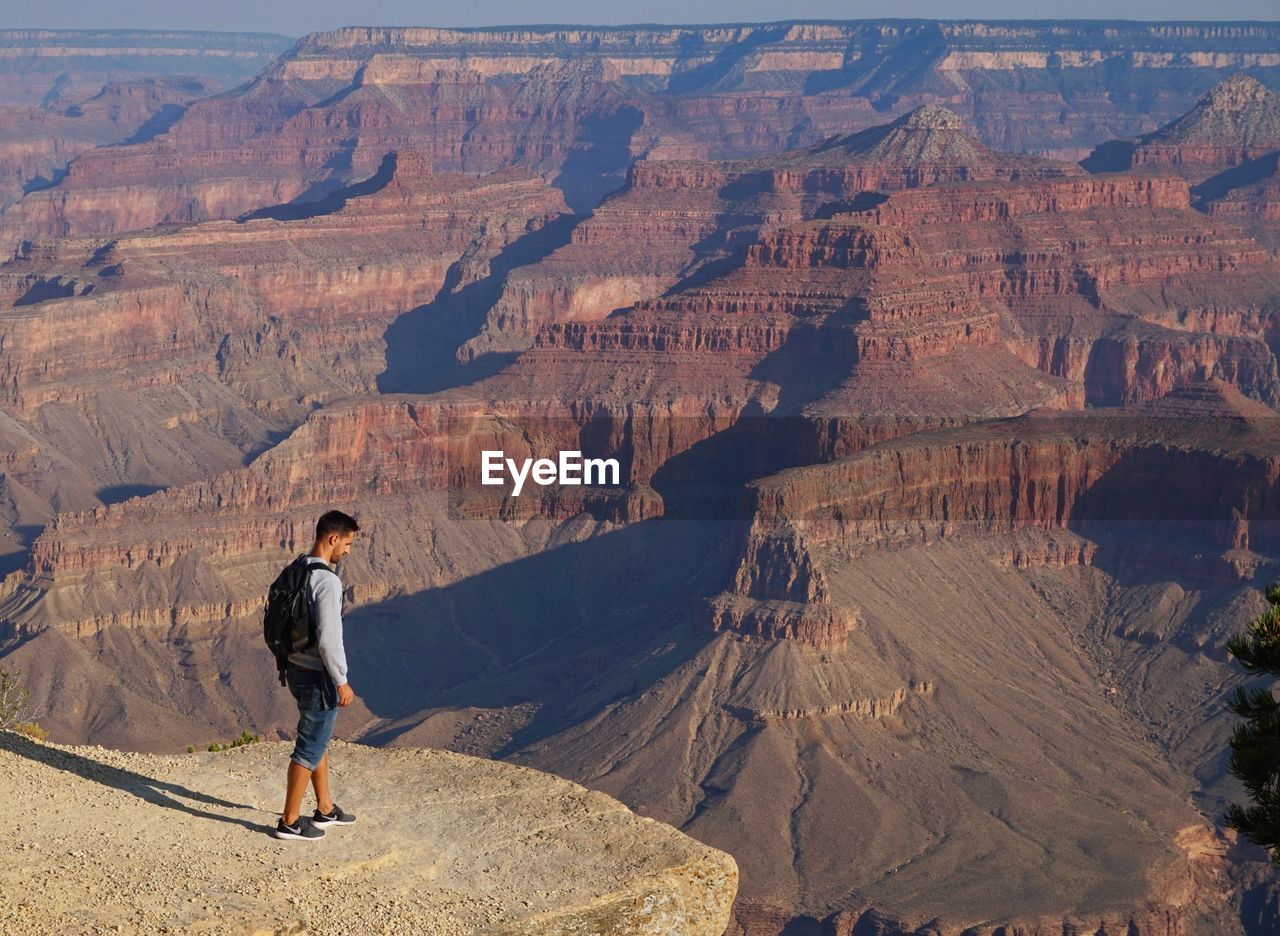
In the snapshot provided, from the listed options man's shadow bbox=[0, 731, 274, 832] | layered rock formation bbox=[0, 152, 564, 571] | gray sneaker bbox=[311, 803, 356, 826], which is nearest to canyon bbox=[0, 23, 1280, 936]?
layered rock formation bbox=[0, 152, 564, 571]

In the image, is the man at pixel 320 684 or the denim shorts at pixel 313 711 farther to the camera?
A: the denim shorts at pixel 313 711

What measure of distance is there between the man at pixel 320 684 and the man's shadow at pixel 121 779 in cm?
57

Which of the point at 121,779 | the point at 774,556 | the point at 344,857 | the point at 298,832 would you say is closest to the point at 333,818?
the point at 298,832

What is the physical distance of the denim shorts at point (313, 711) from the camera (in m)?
24.7

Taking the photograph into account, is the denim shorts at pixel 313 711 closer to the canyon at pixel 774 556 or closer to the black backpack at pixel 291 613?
the black backpack at pixel 291 613

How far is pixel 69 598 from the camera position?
9800 centimetres

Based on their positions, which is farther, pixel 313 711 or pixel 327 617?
pixel 313 711

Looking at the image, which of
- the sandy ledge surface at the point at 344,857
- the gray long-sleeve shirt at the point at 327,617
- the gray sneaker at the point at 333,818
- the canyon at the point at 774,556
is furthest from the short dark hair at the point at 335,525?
the canyon at the point at 774,556

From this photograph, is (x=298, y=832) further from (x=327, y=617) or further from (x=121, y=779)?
(x=121, y=779)

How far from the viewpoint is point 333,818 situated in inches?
981

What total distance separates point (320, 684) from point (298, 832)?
1.59 m

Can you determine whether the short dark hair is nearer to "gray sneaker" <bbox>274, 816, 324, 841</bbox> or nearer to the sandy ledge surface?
"gray sneaker" <bbox>274, 816, 324, 841</bbox>

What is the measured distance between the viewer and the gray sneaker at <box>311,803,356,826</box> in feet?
81.4

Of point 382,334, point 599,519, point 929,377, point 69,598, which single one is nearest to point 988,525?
point 599,519
